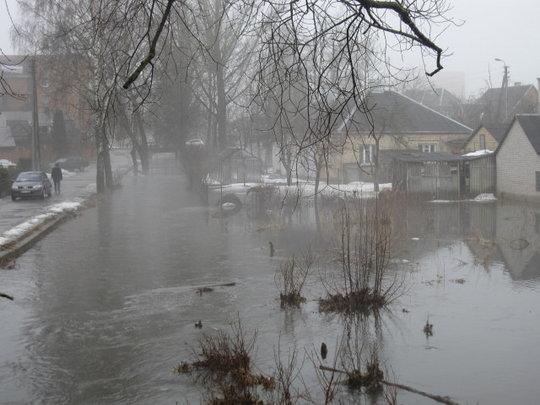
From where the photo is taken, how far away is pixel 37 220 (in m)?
25.8

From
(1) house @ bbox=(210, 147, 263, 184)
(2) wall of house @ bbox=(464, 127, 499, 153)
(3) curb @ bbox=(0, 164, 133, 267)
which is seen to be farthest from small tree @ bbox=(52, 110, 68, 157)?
(3) curb @ bbox=(0, 164, 133, 267)

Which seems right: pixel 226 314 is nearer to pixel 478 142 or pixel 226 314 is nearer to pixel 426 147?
pixel 478 142

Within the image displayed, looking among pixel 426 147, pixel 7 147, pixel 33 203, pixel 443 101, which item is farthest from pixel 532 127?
pixel 443 101

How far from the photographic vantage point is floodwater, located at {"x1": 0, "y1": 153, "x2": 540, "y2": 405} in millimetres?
9352

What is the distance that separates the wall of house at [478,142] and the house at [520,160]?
9.17m

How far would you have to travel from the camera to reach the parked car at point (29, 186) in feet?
115

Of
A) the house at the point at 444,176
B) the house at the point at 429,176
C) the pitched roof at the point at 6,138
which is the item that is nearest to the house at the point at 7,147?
the pitched roof at the point at 6,138

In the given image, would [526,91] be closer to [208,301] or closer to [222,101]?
[222,101]

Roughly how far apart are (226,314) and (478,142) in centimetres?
3804

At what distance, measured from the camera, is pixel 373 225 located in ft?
40.5

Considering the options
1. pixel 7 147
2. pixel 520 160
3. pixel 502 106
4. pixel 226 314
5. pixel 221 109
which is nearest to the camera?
pixel 226 314

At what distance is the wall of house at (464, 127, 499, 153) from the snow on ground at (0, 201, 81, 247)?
86.6ft

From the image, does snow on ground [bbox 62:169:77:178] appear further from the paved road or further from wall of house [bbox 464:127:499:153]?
wall of house [bbox 464:127:499:153]

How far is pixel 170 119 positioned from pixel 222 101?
12.0 feet
